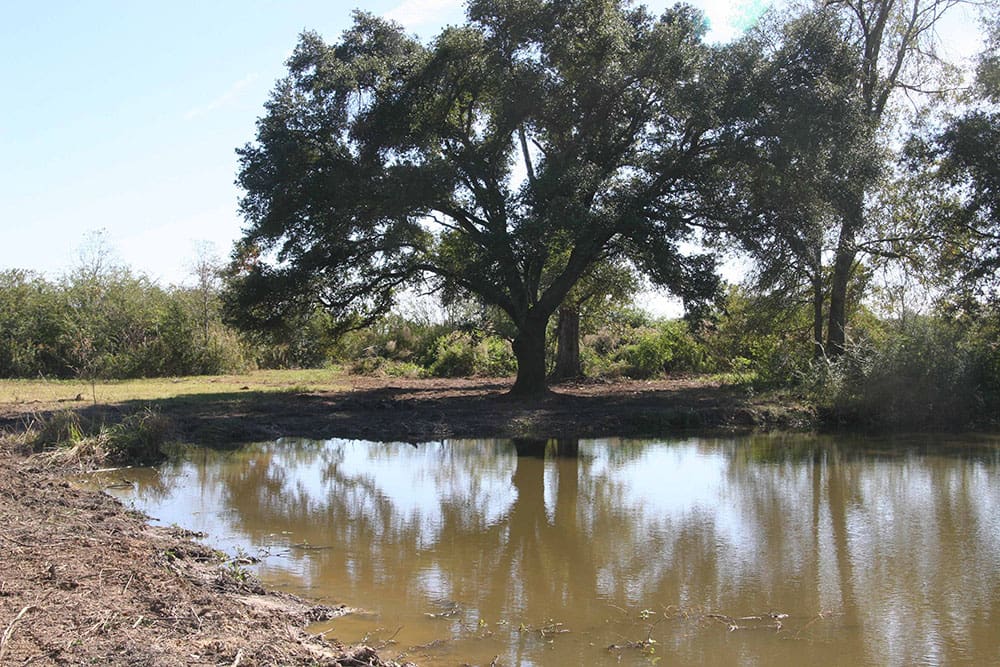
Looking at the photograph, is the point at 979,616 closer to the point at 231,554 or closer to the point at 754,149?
the point at 231,554

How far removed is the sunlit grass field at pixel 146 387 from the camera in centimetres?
1959

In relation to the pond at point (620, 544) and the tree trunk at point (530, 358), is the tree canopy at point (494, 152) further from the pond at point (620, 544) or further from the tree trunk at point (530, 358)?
the pond at point (620, 544)

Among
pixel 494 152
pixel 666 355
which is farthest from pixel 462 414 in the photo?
pixel 666 355

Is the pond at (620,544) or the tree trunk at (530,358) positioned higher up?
the tree trunk at (530,358)

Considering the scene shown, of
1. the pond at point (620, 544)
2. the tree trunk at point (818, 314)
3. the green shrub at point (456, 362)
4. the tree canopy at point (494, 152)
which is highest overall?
the tree canopy at point (494, 152)

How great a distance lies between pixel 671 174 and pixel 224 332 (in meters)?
18.3

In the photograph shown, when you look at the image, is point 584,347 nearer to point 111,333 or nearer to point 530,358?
point 530,358

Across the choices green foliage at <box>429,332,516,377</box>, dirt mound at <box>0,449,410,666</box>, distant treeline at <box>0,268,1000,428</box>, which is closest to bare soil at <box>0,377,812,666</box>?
dirt mound at <box>0,449,410,666</box>

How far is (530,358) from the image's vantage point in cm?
2191

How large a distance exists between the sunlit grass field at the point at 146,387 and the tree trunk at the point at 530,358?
5.91 meters

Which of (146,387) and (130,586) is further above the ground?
(146,387)

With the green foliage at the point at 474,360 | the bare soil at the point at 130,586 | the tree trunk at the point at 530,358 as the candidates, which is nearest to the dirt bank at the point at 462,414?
the bare soil at the point at 130,586

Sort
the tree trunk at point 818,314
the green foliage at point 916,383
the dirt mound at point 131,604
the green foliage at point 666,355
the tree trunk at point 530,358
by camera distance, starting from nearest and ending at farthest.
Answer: the dirt mound at point 131,604 → the green foliage at point 916,383 → the tree trunk at point 530,358 → the tree trunk at point 818,314 → the green foliage at point 666,355

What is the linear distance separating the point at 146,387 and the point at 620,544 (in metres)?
18.8
